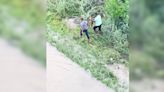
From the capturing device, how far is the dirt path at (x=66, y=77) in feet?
9.32

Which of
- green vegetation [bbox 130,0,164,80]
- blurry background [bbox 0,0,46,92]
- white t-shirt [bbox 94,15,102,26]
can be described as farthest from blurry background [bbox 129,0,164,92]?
blurry background [bbox 0,0,46,92]

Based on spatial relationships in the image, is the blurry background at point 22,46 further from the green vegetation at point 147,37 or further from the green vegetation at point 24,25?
the green vegetation at point 147,37

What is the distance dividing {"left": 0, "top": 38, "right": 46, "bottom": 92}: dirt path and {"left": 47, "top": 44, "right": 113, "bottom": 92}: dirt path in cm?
8

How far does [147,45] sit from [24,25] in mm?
1013

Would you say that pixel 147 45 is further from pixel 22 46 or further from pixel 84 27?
pixel 22 46

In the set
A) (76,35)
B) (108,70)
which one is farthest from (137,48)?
(76,35)

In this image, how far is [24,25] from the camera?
2752mm

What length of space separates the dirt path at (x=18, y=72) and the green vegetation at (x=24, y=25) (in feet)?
0.19

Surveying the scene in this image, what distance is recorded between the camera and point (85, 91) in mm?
2928

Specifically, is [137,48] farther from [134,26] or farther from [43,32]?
[43,32]

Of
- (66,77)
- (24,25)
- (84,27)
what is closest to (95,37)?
(84,27)

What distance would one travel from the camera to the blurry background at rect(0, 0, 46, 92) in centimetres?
272

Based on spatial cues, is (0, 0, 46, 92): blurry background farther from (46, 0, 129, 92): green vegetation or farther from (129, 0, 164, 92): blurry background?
(129, 0, 164, 92): blurry background

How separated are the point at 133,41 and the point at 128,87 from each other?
1.32 feet
